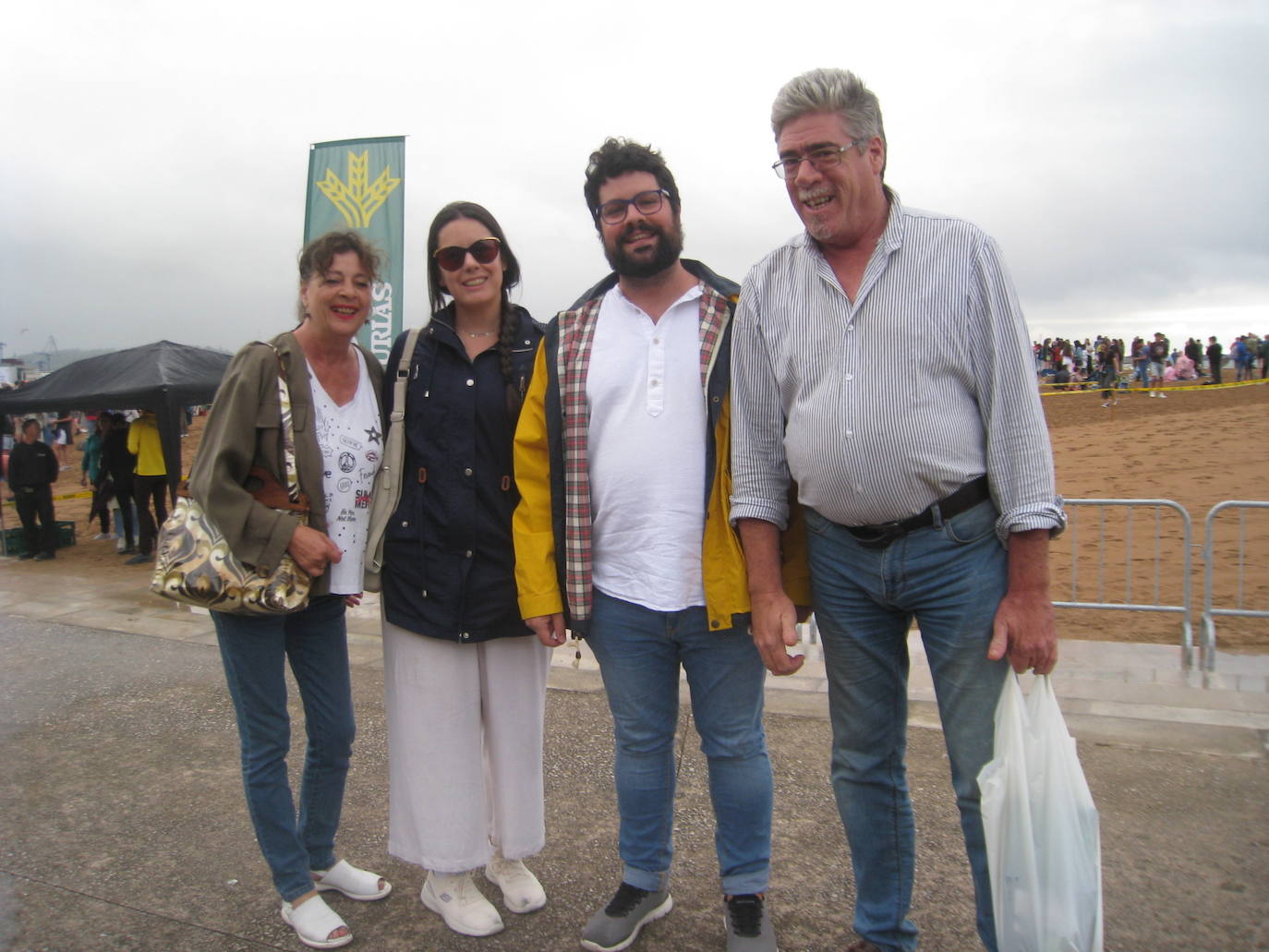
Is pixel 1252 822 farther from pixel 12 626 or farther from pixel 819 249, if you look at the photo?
pixel 12 626

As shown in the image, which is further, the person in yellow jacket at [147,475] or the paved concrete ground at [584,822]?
the person in yellow jacket at [147,475]

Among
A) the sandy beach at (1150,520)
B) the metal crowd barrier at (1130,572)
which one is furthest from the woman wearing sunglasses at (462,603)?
the sandy beach at (1150,520)

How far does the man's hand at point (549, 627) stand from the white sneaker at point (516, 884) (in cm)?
83

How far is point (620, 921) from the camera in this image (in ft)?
8.64

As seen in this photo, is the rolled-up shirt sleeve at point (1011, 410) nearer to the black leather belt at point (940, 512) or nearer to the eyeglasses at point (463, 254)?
the black leather belt at point (940, 512)

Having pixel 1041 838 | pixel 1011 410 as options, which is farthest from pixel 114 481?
pixel 1041 838

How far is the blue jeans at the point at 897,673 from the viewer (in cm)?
216

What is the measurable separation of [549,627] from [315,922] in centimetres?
110

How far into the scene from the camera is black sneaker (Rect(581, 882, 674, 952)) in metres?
2.61

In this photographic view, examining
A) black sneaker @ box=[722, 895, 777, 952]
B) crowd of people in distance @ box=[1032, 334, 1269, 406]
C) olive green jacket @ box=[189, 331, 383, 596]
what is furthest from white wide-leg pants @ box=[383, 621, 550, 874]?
crowd of people in distance @ box=[1032, 334, 1269, 406]

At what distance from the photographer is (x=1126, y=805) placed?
3.43 meters

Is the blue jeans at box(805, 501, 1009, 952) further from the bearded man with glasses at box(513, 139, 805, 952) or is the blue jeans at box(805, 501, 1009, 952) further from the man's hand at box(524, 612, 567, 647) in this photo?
the man's hand at box(524, 612, 567, 647)

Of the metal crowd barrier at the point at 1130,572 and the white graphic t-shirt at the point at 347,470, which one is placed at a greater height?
the white graphic t-shirt at the point at 347,470

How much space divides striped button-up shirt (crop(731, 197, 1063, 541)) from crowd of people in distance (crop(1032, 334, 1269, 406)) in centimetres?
2392
